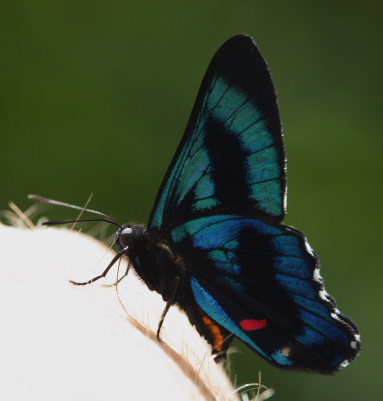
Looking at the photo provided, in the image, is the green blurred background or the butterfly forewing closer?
the butterfly forewing

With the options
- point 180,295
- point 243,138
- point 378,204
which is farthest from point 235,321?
point 378,204

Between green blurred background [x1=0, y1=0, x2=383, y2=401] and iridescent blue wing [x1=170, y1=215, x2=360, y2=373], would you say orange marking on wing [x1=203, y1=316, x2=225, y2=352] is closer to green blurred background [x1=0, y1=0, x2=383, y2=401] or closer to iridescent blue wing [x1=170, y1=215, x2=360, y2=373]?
iridescent blue wing [x1=170, y1=215, x2=360, y2=373]

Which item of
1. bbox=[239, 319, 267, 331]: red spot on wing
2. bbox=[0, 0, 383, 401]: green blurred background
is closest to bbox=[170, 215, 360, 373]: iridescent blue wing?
bbox=[239, 319, 267, 331]: red spot on wing

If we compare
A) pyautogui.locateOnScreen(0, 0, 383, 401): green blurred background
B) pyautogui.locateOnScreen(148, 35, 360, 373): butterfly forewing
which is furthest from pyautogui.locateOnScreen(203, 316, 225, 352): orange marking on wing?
pyautogui.locateOnScreen(0, 0, 383, 401): green blurred background

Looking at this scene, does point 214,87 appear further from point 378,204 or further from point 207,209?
point 378,204

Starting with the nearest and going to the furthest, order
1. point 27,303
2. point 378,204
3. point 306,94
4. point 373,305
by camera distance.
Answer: point 27,303
point 373,305
point 378,204
point 306,94

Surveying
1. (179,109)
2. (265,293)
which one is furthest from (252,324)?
(179,109)

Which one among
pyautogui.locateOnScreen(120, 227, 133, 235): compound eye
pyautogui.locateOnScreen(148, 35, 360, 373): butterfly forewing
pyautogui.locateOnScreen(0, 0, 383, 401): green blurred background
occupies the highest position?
pyautogui.locateOnScreen(148, 35, 360, 373): butterfly forewing

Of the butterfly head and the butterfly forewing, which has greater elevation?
the butterfly forewing
